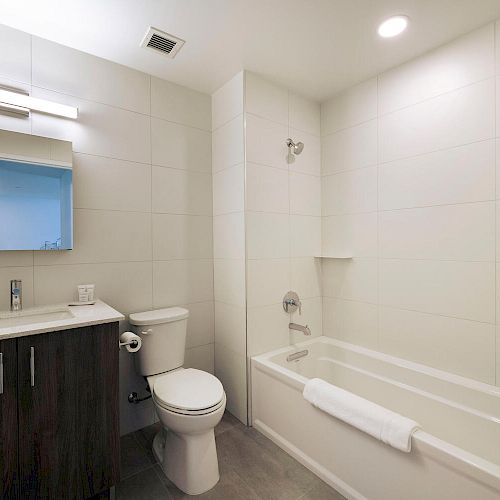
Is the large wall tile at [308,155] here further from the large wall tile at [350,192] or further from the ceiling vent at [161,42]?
the ceiling vent at [161,42]

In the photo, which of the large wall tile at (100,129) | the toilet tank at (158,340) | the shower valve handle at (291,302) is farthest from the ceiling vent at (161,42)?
the shower valve handle at (291,302)

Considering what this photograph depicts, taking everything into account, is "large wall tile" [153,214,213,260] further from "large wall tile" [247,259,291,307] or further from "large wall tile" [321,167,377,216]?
"large wall tile" [321,167,377,216]

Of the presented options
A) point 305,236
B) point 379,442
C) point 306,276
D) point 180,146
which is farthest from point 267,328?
point 180,146

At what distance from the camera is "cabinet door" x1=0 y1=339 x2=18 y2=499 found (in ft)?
3.98

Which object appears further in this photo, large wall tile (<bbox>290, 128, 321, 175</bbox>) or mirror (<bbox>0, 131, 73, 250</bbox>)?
large wall tile (<bbox>290, 128, 321, 175</bbox>)

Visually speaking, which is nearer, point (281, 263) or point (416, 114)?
point (416, 114)

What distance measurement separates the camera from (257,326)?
7.15 feet

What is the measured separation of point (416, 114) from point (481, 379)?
1.60 metres

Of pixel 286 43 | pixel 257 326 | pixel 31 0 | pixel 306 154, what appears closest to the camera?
pixel 31 0

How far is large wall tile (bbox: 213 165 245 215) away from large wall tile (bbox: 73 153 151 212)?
1.64ft

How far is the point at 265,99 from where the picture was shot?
7.31ft

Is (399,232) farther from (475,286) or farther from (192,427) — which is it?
Result: (192,427)

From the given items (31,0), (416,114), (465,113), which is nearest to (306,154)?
(416,114)

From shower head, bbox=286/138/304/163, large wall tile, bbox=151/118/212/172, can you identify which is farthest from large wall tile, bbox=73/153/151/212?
shower head, bbox=286/138/304/163
